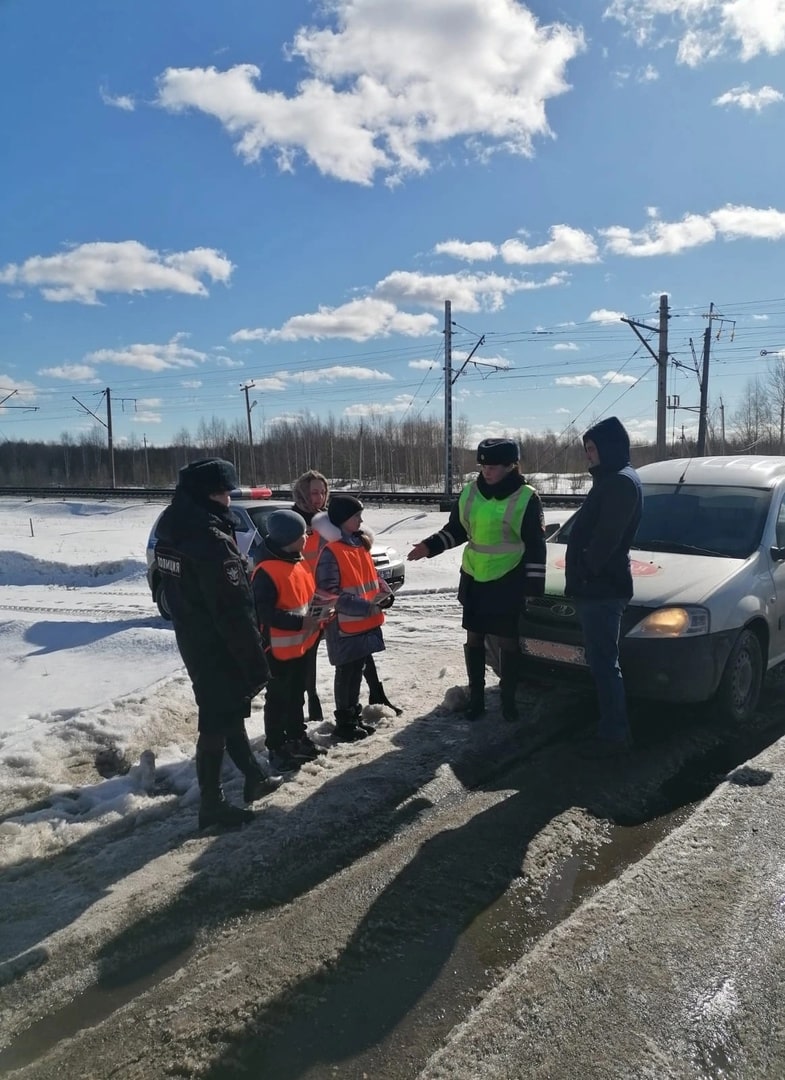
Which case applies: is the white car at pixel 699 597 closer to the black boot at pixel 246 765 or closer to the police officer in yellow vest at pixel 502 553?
the police officer in yellow vest at pixel 502 553

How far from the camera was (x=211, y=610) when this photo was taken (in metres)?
3.72

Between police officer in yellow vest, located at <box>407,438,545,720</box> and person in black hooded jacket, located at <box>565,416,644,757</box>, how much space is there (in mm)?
433

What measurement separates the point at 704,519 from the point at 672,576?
0.98m

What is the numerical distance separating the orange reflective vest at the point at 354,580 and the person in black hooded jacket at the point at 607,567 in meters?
1.39

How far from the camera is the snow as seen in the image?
4.13 meters

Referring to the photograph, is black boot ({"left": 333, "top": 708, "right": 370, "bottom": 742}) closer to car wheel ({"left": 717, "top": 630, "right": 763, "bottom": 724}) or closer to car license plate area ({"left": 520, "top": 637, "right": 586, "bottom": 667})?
car license plate area ({"left": 520, "top": 637, "right": 586, "bottom": 667})

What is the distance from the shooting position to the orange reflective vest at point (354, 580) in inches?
200

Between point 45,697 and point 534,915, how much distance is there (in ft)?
14.9

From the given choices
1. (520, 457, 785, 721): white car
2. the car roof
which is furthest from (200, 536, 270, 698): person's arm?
the car roof

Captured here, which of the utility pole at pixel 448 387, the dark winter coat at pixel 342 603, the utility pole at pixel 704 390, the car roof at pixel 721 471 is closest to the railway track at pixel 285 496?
the utility pole at pixel 448 387

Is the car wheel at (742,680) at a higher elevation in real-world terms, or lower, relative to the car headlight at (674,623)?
lower

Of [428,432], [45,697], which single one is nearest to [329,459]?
[428,432]

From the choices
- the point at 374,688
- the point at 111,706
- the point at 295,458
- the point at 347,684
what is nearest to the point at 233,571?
the point at 347,684

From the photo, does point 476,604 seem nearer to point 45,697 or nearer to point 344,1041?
point 344,1041
